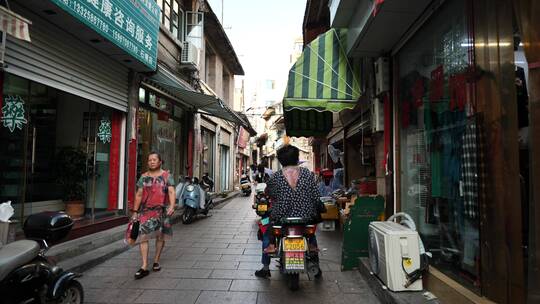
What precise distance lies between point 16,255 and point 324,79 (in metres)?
5.20

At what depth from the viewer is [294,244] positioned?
15.5ft

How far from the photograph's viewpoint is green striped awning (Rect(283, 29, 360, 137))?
22.1 feet

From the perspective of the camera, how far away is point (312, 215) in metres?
5.12

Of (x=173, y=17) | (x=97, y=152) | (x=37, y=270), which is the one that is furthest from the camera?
(x=173, y=17)

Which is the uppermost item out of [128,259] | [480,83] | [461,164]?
[480,83]

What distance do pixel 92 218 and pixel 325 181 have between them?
6.29 metres

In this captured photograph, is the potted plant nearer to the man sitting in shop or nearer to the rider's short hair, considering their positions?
the rider's short hair

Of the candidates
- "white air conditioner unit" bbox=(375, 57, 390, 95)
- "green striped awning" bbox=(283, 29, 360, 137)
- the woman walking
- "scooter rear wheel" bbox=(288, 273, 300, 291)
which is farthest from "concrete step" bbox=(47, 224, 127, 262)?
"white air conditioner unit" bbox=(375, 57, 390, 95)

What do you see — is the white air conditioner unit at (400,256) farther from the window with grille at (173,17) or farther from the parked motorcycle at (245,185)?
the parked motorcycle at (245,185)

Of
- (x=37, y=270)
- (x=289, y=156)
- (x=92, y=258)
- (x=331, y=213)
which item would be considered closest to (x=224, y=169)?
(x=331, y=213)

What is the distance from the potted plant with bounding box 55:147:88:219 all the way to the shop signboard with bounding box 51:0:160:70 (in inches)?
106

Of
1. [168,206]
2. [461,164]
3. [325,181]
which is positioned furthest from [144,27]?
[461,164]

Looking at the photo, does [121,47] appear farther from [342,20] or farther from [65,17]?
[342,20]

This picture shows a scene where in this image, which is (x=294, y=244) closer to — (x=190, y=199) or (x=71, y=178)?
(x=71, y=178)
